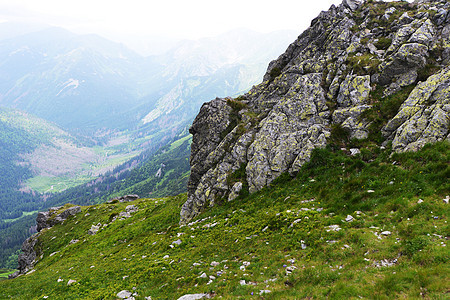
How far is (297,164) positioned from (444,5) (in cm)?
3532

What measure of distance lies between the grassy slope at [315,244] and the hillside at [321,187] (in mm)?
110

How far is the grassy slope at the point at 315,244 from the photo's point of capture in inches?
475

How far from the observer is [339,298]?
1086cm

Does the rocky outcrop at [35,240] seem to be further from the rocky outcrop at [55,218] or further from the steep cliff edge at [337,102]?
the steep cliff edge at [337,102]

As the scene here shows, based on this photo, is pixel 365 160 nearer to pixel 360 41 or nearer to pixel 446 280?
pixel 446 280

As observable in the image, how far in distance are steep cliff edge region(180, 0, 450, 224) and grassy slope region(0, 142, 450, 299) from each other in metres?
2.87

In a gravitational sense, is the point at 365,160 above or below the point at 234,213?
above

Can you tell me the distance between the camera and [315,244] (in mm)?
16266

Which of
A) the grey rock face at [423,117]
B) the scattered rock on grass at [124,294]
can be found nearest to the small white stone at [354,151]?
the grey rock face at [423,117]

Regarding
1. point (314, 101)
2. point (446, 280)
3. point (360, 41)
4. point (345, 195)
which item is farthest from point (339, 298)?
point (360, 41)

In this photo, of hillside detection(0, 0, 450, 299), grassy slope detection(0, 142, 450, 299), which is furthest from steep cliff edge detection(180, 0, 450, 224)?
grassy slope detection(0, 142, 450, 299)

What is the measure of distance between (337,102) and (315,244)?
22830 mm

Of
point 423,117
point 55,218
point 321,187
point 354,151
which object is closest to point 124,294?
point 321,187

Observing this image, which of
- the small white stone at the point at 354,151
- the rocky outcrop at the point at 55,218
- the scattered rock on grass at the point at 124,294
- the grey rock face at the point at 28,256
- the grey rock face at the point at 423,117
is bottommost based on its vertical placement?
the grey rock face at the point at 28,256
